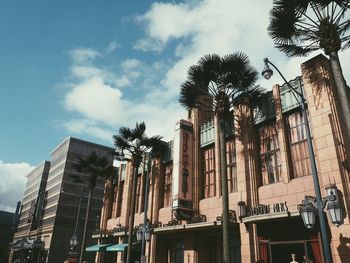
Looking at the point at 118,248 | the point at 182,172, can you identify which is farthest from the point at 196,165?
the point at 118,248

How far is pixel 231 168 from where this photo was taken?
20.9 m

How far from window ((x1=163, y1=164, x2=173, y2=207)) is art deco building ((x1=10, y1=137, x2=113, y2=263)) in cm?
3467

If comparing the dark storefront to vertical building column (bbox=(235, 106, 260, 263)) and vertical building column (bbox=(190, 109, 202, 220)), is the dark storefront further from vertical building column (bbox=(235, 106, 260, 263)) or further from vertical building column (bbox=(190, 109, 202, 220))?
vertical building column (bbox=(190, 109, 202, 220))

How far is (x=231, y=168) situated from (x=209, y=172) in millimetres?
2329

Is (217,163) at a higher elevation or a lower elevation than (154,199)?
higher

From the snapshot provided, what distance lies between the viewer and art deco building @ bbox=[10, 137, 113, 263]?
63.4m

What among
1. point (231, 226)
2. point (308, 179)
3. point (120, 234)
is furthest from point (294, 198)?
point (120, 234)

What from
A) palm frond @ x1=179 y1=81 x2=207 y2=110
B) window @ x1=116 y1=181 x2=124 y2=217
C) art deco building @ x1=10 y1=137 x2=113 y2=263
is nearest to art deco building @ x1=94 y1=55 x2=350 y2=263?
palm frond @ x1=179 y1=81 x2=207 y2=110

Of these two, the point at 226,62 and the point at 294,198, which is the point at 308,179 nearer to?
the point at 294,198

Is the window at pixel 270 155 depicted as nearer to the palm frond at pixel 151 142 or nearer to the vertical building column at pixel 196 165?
the vertical building column at pixel 196 165

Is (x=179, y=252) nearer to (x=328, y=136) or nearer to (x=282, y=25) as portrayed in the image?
(x=328, y=136)

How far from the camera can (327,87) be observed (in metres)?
15.7

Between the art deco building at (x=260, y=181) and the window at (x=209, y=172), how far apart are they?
0.25ft

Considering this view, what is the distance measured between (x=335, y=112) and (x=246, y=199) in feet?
22.8
